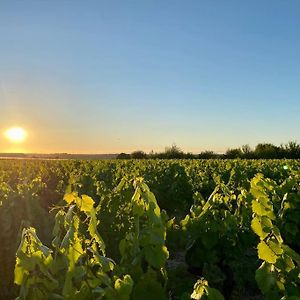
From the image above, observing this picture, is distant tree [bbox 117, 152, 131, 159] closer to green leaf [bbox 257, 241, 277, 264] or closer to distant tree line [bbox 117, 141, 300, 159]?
distant tree line [bbox 117, 141, 300, 159]

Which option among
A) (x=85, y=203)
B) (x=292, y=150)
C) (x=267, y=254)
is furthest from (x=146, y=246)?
(x=292, y=150)

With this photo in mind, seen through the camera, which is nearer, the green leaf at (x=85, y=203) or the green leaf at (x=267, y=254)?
the green leaf at (x=85, y=203)

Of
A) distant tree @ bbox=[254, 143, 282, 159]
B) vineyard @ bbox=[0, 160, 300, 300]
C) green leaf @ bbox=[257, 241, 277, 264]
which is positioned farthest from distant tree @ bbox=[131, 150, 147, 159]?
green leaf @ bbox=[257, 241, 277, 264]

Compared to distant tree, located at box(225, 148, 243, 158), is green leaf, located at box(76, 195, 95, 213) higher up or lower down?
lower down

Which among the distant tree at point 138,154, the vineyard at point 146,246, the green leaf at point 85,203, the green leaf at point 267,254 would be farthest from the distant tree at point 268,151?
the green leaf at point 85,203

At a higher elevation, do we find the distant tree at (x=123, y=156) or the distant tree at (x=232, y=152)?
the distant tree at (x=232, y=152)

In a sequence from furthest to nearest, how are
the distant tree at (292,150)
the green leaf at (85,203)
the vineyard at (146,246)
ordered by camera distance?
the distant tree at (292,150) → the green leaf at (85,203) → the vineyard at (146,246)

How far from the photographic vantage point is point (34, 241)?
8.68 feet

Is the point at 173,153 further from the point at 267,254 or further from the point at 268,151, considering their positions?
the point at 267,254

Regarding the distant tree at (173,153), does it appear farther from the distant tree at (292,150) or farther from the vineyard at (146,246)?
the vineyard at (146,246)

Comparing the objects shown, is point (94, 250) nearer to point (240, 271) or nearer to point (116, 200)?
point (116, 200)

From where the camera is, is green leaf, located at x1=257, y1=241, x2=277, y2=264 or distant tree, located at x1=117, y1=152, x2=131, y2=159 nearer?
green leaf, located at x1=257, y1=241, x2=277, y2=264

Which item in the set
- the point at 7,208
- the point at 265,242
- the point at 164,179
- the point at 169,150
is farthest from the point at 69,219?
the point at 169,150

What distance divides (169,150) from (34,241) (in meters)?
56.3
